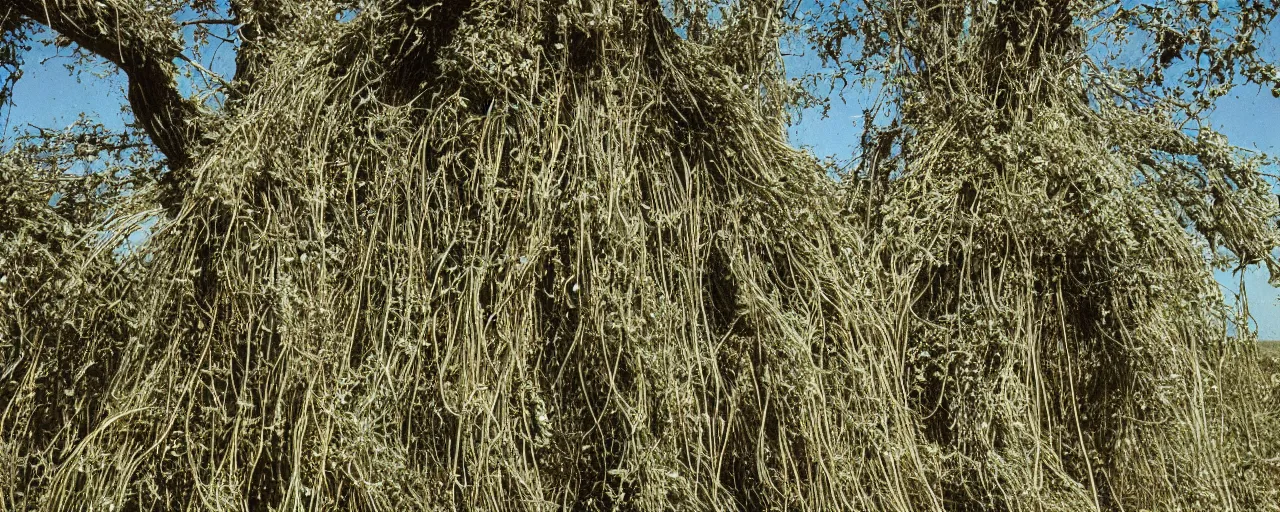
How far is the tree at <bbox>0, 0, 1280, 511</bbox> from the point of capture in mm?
2938

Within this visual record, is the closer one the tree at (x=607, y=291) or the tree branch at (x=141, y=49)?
the tree at (x=607, y=291)

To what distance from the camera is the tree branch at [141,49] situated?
3.47m

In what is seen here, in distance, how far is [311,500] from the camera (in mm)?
2846

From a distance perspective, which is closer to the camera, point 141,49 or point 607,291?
point 607,291

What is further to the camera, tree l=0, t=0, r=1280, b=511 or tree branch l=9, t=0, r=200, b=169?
tree branch l=9, t=0, r=200, b=169

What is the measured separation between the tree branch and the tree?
2cm

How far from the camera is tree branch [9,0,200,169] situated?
3469mm

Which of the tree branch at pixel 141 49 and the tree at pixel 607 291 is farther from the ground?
the tree branch at pixel 141 49

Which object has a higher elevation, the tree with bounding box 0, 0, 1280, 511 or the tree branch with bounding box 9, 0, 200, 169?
the tree branch with bounding box 9, 0, 200, 169

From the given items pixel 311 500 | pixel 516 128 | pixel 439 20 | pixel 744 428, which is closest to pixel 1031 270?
pixel 744 428

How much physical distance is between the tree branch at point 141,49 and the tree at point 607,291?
2 cm

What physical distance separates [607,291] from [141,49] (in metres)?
2.20

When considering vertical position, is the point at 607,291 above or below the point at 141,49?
below

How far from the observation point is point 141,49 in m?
3.65
